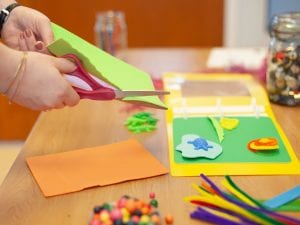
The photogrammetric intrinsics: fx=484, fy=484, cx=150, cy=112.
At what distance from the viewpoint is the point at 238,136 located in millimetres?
849

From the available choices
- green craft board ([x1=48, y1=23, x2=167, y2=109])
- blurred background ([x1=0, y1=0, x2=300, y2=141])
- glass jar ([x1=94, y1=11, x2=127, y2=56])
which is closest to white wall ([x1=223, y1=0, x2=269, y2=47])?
blurred background ([x1=0, y1=0, x2=300, y2=141])

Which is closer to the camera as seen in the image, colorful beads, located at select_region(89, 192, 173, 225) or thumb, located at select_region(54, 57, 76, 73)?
colorful beads, located at select_region(89, 192, 173, 225)

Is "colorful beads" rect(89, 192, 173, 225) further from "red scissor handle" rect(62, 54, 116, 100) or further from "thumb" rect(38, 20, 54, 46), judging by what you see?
"thumb" rect(38, 20, 54, 46)

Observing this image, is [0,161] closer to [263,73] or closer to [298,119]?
[263,73]

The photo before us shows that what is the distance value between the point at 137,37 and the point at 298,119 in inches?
59.6

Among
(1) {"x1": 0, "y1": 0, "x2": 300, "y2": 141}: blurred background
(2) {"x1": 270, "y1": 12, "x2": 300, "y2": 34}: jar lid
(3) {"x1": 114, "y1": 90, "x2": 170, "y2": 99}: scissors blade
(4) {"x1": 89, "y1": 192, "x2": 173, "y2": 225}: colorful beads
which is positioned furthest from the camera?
(1) {"x1": 0, "y1": 0, "x2": 300, "y2": 141}: blurred background

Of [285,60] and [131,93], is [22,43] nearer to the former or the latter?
[131,93]

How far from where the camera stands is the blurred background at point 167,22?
226 cm

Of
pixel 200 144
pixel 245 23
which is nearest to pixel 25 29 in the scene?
pixel 200 144

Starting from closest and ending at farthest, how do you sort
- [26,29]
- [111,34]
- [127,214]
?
1. [127,214]
2. [26,29]
3. [111,34]

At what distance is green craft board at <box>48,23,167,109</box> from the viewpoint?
0.76 meters

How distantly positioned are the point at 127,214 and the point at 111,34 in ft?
3.11

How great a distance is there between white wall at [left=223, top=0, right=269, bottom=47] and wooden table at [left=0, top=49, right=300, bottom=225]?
4.61 ft

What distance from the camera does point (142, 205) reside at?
607mm
